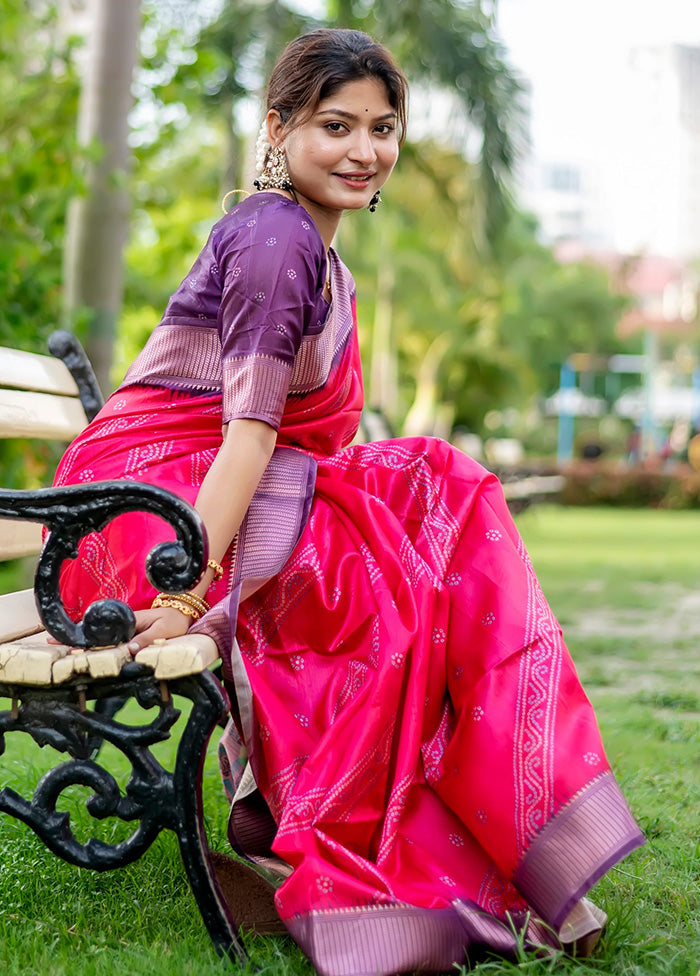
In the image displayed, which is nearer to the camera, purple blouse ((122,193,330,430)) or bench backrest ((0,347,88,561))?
purple blouse ((122,193,330,430))

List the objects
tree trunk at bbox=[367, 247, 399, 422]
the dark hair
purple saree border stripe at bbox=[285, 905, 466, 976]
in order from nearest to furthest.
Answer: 1. purple saree border stripe at bbox=[285, 905, 466, 976]
2. the dark hair
3. tree trunk at bbox=[367, 247, 399, 422]

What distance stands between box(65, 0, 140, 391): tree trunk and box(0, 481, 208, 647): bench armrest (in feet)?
13.3

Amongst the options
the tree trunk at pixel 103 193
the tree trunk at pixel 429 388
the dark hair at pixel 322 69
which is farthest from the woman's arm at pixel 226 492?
the tree trunk at pixel 429 388

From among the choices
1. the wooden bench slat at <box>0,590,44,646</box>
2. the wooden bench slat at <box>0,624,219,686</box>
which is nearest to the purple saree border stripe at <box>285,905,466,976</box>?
the wooden bench slat at <box>0,624,219,686</box>

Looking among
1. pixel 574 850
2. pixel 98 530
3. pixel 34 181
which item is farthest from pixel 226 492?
pixel 34 181

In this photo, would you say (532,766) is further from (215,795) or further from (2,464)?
(2,464)

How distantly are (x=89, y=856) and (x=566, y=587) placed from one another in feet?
21.4

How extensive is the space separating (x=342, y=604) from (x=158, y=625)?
34 cm

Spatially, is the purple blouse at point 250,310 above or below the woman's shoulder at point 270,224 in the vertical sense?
below

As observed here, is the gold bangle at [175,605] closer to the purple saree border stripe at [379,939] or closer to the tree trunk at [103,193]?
the purple saree border stripe at [379,939]

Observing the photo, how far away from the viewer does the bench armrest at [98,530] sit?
189 centimetres

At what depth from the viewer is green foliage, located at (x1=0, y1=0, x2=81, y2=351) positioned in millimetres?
5688

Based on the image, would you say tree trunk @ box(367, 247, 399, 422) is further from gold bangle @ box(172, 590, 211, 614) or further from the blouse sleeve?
gold bangle @ box(172, 590, 211, 614)

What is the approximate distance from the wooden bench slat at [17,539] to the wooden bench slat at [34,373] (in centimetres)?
33
